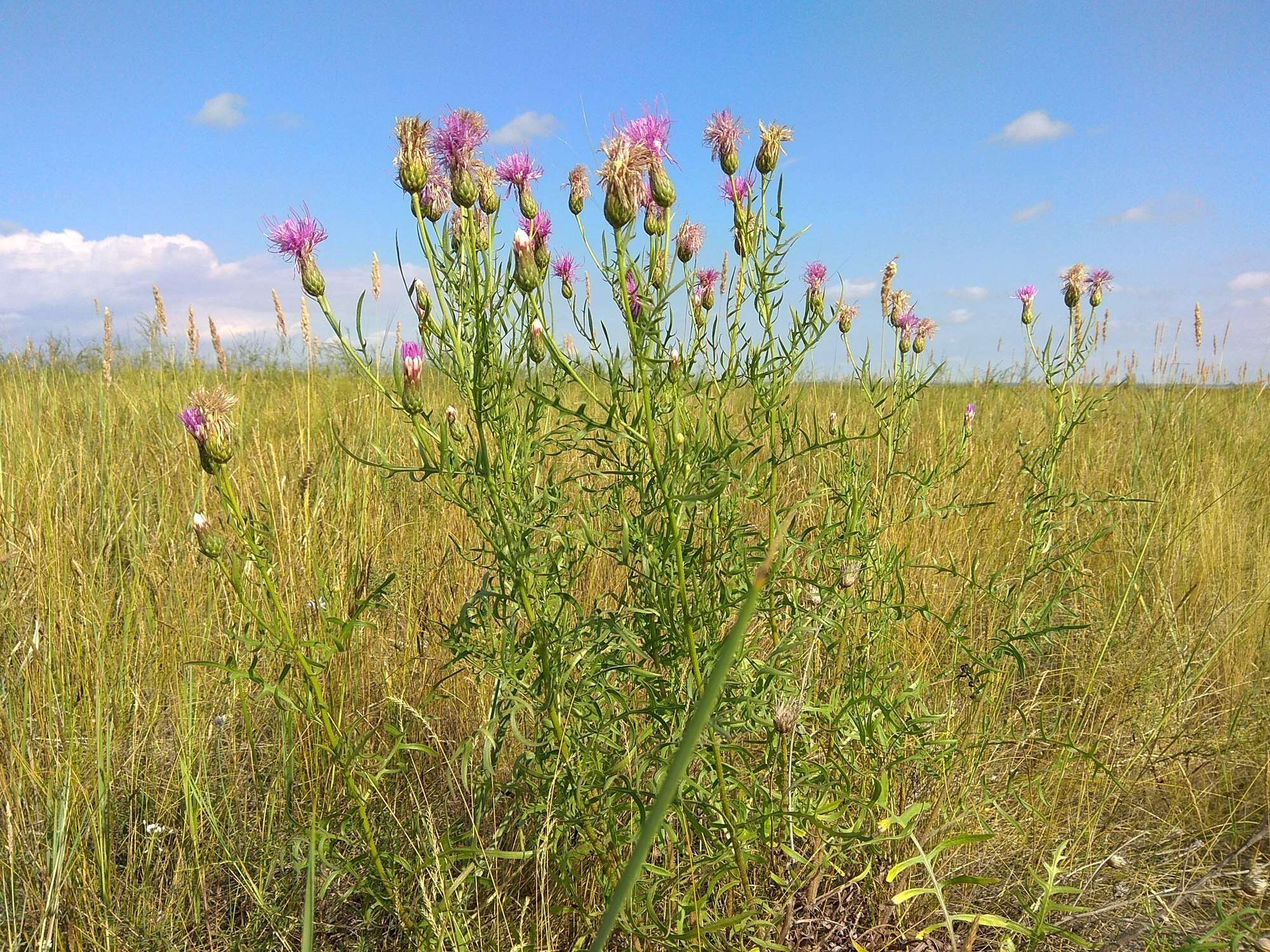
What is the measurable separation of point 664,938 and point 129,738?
57.6 inches

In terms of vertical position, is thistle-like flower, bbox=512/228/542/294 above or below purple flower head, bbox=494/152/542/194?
below

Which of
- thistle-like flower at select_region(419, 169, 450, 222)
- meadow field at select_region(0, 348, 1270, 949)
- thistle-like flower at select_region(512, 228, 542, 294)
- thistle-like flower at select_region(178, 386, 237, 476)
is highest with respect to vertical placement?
thistle-like flower at select_region(419, 169, 450, 222)

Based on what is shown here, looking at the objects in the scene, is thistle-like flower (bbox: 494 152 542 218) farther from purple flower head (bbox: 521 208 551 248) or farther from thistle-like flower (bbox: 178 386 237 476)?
thistle-like flower (bbox: 178 386 237 476)

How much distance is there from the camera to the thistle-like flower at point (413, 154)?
1.62 metres

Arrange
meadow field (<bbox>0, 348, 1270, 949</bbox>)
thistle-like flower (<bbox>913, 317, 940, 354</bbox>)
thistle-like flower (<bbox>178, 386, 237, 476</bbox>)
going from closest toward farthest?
1. thistle-like flower (<bbox>178, 386, 237, 476</bbox>)
2. meadow field (<bbox>0, 348, 1270, 949</bbox>)
3. thistle-like flower (<bbox>913, 317, 940, 354</bbox>)

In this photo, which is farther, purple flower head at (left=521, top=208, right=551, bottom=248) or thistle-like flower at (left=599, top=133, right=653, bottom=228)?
purple flower head at (left=521, top=208, right=551, bottom=248)

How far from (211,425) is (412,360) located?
1.33ft

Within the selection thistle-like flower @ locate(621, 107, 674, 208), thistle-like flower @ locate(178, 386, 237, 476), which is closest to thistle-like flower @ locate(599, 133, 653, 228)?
thistle-like flower @ locate(621, 107, 674, 208)

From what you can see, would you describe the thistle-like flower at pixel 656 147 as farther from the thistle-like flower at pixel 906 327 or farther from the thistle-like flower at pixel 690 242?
the thistle-like flower at pixel 906 327

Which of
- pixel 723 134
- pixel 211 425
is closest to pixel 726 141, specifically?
pixel 723 134

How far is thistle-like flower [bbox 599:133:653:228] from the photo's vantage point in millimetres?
1402

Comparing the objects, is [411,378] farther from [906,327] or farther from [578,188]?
[906,327]

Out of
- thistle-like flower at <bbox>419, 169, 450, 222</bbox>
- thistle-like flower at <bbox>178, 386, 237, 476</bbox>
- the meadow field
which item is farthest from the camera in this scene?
thistle-like flower at <bbox>419, 169, 450, 222</bbox>

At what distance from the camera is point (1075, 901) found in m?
A: 1.69
